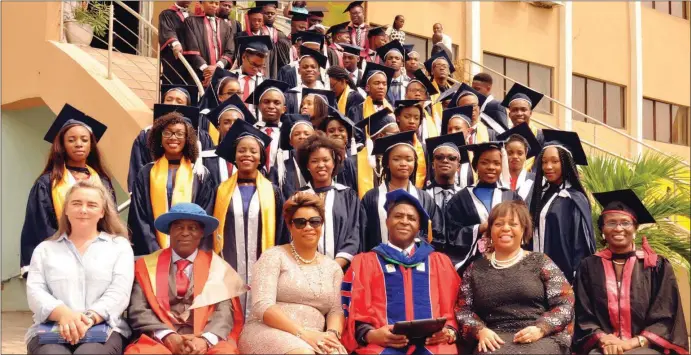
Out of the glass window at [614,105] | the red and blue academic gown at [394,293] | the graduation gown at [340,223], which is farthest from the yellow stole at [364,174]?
the glass window at [614,105]

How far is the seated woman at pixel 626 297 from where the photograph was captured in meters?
6.17

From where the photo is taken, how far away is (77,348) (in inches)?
224

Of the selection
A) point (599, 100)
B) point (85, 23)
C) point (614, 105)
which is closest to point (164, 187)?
point (85, 23)

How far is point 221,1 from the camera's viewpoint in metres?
12.3

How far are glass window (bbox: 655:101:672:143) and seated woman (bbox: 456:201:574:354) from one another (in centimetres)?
2027

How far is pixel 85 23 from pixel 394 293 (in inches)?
328

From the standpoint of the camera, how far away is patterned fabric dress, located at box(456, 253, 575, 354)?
603 cm

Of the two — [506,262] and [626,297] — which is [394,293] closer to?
[506,262]

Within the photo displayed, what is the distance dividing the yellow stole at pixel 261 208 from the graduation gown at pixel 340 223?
12.8 inches

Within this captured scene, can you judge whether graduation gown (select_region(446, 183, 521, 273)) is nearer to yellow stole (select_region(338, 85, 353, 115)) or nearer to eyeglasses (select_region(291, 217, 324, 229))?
eyeglasses (select_region(291, 217, 324, 229))

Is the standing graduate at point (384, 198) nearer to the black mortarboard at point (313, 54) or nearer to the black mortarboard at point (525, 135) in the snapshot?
the black mortarboard at point (525, 135)

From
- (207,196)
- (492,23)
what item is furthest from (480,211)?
(492,23)

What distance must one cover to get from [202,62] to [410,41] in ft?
27.6

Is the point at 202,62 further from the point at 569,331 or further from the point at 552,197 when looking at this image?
the point at 569,331
